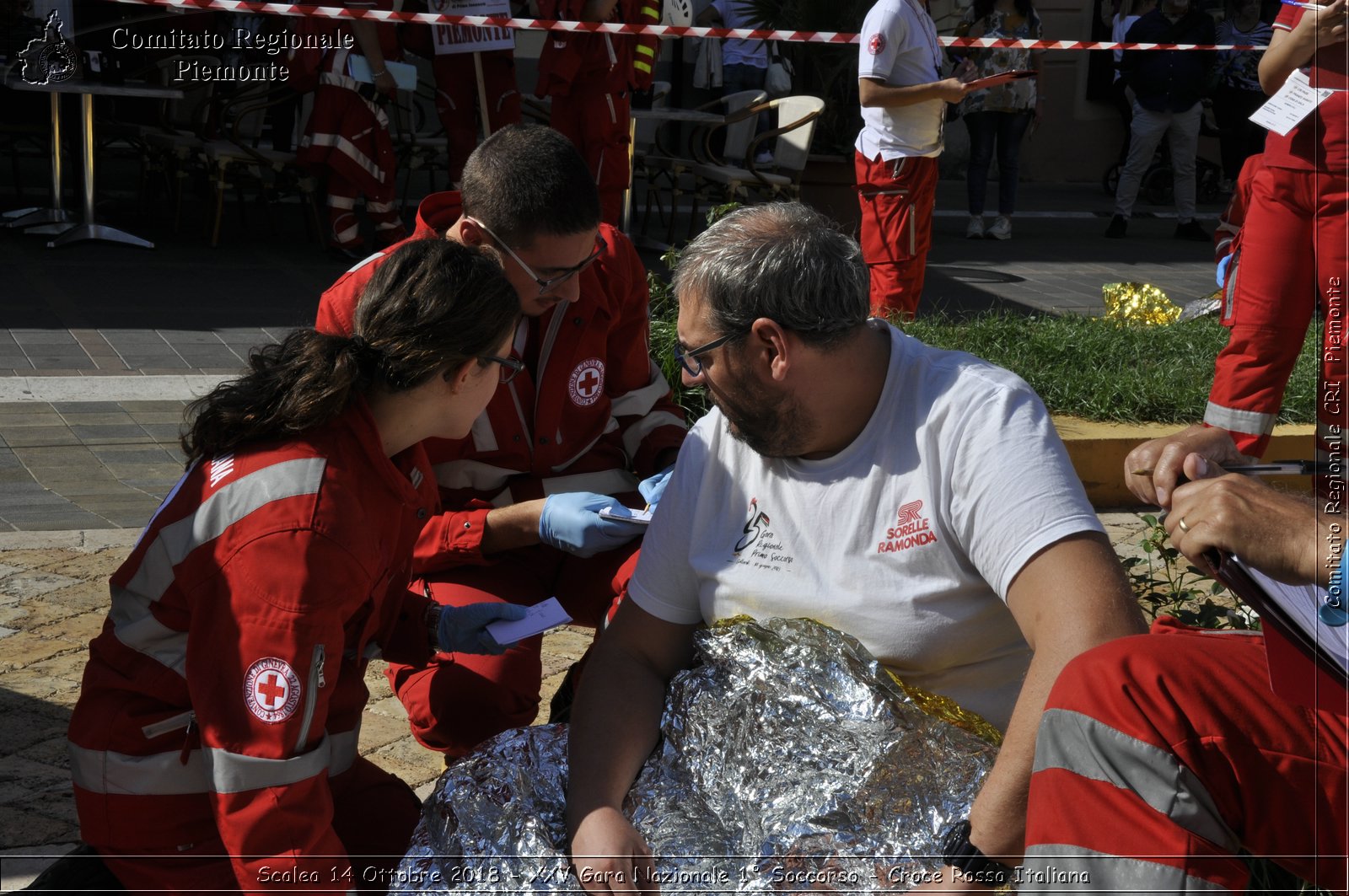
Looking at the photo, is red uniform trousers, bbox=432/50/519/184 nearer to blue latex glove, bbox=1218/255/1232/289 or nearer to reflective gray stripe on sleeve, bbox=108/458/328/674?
blue latex glove, bbox=1218/255/1232/289

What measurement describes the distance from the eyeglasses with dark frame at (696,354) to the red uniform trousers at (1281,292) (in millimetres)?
2462

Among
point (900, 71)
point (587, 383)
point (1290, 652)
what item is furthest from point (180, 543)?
point (900, 71)

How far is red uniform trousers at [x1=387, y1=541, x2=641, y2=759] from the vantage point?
2977 millimetres

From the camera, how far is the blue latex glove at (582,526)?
3.00 metres

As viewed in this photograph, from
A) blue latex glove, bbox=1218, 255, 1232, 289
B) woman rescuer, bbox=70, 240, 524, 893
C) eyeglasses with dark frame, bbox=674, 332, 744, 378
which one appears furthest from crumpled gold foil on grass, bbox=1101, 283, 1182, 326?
woman rescuer, bbox=70, 240, 524, 893

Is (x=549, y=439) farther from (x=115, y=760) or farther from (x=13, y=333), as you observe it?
(x=13, y=333)

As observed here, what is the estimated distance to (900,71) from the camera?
6344 mm

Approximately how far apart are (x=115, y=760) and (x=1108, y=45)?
8.41 metres

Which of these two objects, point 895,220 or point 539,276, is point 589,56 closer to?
point 895,220

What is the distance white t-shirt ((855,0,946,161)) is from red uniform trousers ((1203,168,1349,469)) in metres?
2.20

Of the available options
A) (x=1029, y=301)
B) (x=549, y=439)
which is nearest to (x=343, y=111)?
(x=1029, y=301)

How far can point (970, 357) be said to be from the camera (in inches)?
93.8

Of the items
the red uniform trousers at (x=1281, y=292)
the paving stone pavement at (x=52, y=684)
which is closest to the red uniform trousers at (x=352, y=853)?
the paving stone pavement at (x=52, y=684)

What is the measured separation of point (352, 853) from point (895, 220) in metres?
4.62
